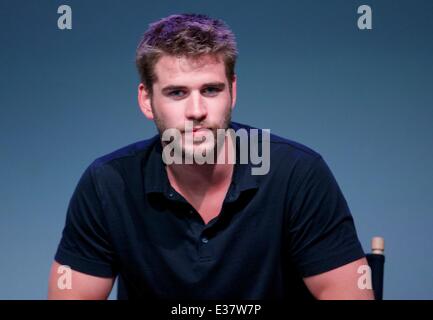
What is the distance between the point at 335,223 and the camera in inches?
60.6

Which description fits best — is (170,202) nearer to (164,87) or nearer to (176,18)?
(164,87)

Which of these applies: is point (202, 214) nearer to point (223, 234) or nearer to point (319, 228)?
point (223, 234)

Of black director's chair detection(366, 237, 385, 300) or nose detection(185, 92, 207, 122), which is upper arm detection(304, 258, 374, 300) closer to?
black director's chair detection(366, 237, 385, 300)

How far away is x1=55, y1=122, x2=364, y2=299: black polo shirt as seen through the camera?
1.55m

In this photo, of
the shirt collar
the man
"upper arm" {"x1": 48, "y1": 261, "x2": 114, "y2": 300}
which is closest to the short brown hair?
the man

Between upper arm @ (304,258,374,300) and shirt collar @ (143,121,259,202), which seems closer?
upper arm @ (304,258,374,300)

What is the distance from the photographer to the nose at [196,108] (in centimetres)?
151

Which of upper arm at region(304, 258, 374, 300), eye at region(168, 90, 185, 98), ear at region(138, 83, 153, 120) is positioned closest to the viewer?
upper arm at region(304, 258, 374, 300)

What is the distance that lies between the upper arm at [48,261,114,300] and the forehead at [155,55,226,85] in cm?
49

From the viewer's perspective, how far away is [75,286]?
1.57 meters

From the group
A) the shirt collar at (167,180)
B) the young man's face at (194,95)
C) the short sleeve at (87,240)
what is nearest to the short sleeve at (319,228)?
the shirt collar at (167,180)

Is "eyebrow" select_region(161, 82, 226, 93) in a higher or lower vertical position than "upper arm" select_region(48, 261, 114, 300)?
higher

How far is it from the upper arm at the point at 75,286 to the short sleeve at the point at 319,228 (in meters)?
0.46
